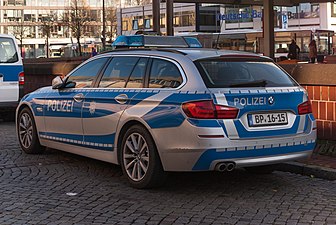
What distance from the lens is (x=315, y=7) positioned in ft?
196

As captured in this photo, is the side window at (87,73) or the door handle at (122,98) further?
the side window at (87,73)

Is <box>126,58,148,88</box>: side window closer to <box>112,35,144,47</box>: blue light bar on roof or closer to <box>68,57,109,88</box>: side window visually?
<box>68,57,109,88</box>: side window

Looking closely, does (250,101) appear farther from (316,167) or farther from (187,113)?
(316,167)

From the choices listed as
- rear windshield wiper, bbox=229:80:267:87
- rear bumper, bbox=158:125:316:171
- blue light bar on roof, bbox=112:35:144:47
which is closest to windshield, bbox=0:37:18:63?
blue light bar on roof, bbox=112:35:144:47

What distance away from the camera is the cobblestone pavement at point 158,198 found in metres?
5.36

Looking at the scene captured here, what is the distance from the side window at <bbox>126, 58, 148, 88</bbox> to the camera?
261 inches

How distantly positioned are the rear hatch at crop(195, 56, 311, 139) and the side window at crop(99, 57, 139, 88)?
3.42ft

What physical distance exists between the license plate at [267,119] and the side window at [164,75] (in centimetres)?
87

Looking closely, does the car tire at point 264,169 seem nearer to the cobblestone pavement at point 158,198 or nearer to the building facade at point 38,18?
the cobblestone pavement at point 158,198

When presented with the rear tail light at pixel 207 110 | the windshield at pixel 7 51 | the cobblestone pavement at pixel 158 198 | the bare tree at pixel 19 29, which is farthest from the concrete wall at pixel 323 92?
the bare tree at pixel 19 29

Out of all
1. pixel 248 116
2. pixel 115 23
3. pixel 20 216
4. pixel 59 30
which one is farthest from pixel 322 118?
pixel 59 30

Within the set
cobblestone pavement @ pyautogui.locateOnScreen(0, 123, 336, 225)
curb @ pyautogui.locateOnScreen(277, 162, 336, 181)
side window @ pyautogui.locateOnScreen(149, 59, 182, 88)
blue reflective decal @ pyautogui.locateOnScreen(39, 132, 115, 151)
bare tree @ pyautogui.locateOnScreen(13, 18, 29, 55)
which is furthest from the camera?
bare tree @ pyautogui.locateOnScreen(13, 18, 29, 55)

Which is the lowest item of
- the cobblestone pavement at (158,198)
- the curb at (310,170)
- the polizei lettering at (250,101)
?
the cobblestone pavement at (158,198)

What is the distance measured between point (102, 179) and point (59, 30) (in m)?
101
